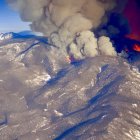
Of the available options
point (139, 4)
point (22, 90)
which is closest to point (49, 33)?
point (139, 4)

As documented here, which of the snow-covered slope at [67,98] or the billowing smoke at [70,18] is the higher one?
the billowing smoke at [70,18]

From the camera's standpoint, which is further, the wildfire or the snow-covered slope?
the snow-covered slope

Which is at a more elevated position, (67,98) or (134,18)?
(134,18)

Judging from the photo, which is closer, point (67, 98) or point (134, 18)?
point (134, 18)

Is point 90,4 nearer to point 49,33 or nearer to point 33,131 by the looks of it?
point 49,33

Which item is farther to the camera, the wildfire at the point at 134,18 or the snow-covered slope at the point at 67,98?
the snow-covered slope at the point at 67,98

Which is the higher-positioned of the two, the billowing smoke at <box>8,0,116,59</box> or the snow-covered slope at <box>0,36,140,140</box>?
the billowing smoke at <box>8,0,116,59</box>

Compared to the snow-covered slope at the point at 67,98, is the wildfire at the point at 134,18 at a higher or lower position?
higher

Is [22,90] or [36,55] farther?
[36,55]
